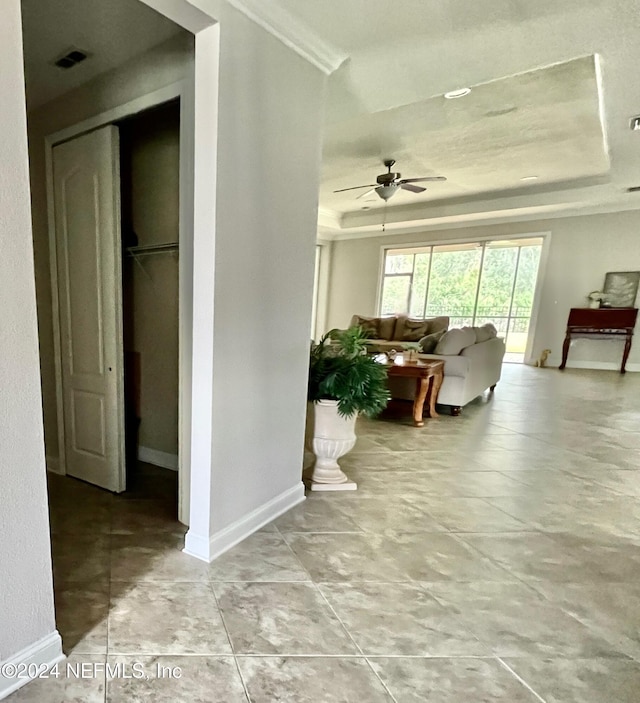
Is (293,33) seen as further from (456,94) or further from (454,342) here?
(454,342)

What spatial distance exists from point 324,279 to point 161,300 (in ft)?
25.8

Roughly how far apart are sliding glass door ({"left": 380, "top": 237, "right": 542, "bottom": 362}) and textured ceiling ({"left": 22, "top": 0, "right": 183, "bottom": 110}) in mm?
7748

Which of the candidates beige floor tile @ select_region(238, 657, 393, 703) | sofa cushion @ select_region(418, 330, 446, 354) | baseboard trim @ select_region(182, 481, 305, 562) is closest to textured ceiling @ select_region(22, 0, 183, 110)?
baseboard trim @ select_region(182, 481, 305, 562)

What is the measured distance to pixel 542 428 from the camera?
4.10 metres

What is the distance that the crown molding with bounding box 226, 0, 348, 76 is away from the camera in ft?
5.61

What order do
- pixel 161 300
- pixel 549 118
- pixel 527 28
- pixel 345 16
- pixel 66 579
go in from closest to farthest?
pixel 66 579
pixel 345 16
pixel 527 28
pixel 161 300
pixel 549 118

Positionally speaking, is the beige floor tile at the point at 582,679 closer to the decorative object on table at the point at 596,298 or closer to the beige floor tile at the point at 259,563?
the beige floor tile at the point at 259,563

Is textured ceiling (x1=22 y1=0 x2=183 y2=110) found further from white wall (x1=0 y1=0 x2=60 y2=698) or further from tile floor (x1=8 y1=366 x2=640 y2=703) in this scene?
tile floor (x1=8 y1=366 x2=640 y2=703)

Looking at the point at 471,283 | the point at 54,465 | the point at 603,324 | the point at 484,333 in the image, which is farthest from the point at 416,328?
the point at 54,465

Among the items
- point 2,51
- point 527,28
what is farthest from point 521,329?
point 2,51

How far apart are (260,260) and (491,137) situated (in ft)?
11.9

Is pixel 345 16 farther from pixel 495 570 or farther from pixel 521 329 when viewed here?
pixel 521 329

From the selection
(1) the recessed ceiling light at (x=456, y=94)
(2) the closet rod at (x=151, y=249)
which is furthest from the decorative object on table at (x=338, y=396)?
(1) the recessed ceiling light at (x=456, y=94)

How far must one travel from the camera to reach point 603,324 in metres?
7.29
